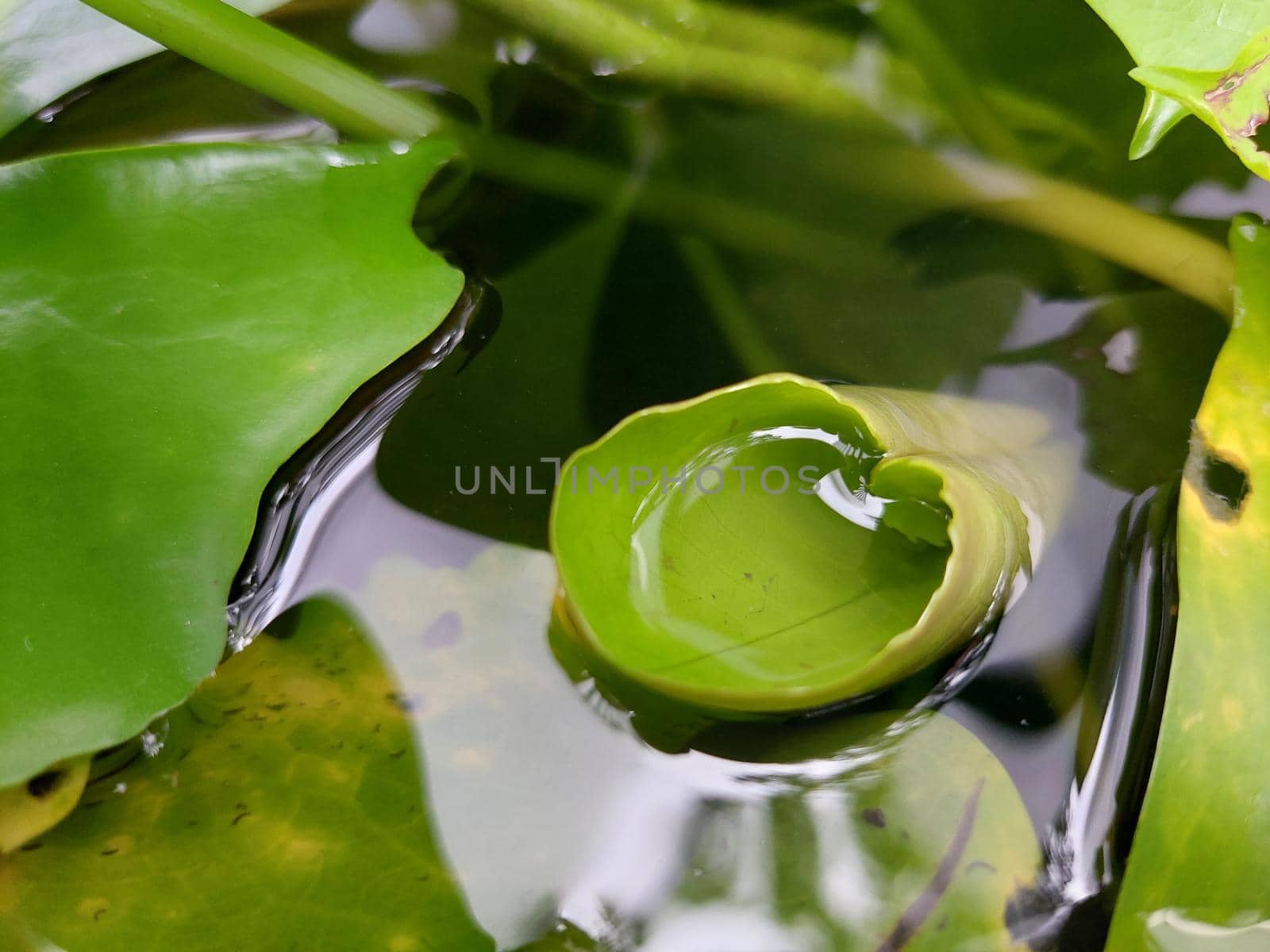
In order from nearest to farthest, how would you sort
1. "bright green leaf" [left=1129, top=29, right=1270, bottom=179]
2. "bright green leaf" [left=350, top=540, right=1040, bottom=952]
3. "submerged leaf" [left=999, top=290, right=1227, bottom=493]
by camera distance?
1. "bright green leaf" [left=1129, top=29, right=1270, bottom=179]
2. "bright green leaf" [left=350, top=540, right=1040, bottom=952]
3. "submerged leaf" [left=999, top=290, right=1227, bottom=493]

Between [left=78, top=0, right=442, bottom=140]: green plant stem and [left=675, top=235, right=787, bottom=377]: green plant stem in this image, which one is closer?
[left=78, top=0, right=442, bottom=140]: green plant stem

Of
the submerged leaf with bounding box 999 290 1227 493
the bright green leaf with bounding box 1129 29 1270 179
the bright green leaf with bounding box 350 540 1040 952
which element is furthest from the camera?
the submerged leaf with bounding box 999 290 1227 493

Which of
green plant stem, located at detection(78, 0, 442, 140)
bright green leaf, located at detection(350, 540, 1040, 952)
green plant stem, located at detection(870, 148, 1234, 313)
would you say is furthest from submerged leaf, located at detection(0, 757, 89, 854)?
green plant stem, located at detection(870, 148, 1234, 313)

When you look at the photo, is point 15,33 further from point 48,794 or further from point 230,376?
point 48,794

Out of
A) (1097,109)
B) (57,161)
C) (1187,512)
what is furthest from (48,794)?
(1097,109)

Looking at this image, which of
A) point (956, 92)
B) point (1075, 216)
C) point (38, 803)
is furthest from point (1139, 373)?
point (38, 803)

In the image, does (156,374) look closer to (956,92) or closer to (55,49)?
(55,49)

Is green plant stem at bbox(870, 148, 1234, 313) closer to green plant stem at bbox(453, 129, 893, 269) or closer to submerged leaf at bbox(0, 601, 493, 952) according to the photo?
green plant stem at bbox(453, 129, 893, 269)
